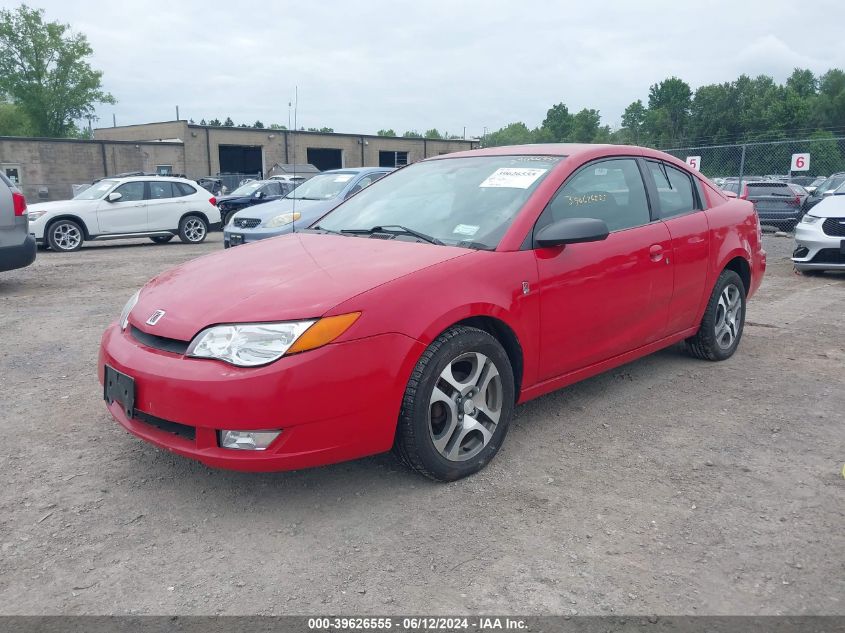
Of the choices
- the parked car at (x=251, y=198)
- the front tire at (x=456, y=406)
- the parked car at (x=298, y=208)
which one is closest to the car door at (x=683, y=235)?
the front tire at (x=456, y=406)

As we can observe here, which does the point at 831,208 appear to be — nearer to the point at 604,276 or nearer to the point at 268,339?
the point at 604,276

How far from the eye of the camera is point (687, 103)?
282 ft

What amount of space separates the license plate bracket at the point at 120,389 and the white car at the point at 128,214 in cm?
1190

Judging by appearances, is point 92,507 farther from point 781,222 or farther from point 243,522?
point 781,222

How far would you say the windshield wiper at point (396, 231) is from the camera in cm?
361

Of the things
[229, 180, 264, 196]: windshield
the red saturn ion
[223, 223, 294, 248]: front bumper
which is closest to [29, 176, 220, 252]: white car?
[229, 180, 264, 196]: windshield

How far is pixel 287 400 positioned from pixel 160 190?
1398 centimetres

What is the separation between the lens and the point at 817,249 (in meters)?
9.35

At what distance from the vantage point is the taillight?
7.93 meters

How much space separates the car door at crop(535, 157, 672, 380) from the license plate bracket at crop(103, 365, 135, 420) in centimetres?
195

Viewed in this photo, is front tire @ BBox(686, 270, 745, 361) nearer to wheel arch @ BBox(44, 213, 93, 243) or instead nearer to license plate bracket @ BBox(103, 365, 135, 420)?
license plate bracket @ BBox(103, 365, 135, 420)

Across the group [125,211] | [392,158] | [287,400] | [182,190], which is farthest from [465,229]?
[392,158]

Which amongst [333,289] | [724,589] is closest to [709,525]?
[724,589]

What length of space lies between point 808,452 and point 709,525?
109 cm
